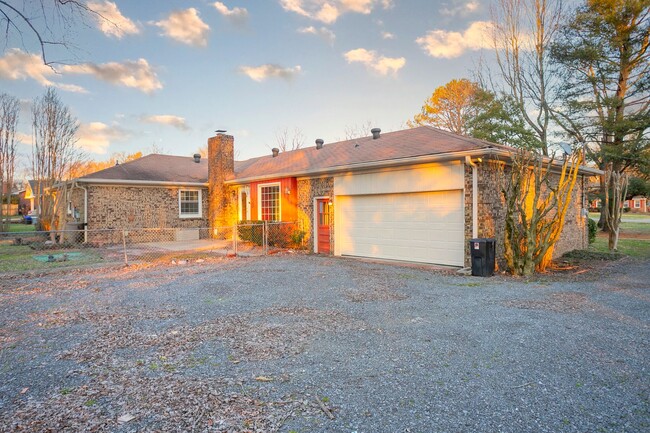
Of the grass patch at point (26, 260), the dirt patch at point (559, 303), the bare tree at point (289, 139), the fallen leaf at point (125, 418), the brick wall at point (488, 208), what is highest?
the bare tree at point (289, 139)

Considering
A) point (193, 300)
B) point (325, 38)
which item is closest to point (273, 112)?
point (325, 38)

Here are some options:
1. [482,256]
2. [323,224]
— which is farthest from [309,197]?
[482,256]

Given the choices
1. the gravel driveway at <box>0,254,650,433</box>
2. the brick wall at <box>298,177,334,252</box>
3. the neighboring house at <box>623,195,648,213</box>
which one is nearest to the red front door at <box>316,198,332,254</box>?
the brick wall at <box>298,177,334,252</box>

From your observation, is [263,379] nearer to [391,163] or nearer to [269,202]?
[391,163]

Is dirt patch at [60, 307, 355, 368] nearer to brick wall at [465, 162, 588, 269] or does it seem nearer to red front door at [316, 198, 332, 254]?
brick wall at [465, 162, 588, 269]

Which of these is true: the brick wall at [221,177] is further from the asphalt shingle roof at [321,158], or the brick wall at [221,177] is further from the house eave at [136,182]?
the house eave at [136,182]

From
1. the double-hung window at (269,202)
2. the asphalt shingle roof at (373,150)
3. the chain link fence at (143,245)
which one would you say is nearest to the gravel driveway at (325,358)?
the chain link fence at (143,245)

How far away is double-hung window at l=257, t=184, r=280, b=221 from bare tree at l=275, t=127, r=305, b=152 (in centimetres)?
2458

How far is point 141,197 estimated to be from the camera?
17672 millimetres

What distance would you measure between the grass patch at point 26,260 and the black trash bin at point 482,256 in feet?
35.0

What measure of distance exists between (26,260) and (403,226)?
1153cm

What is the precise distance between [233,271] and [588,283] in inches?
313

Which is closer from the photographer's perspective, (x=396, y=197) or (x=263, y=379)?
(x=263, y=379)

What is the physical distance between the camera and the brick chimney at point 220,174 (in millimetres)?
18281
